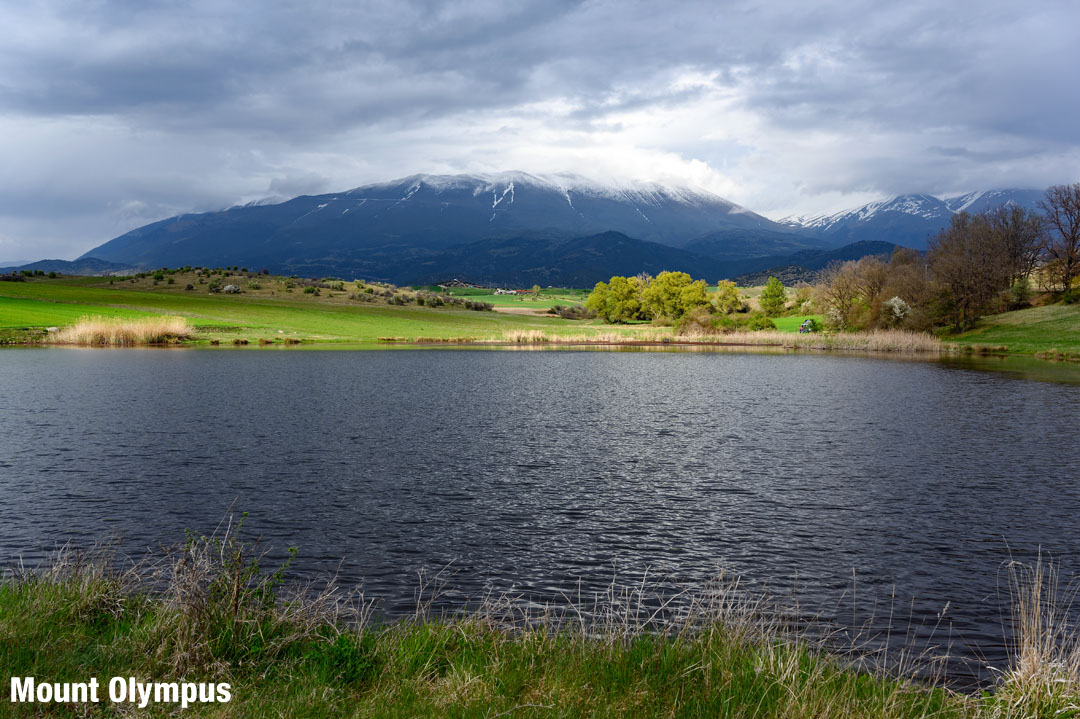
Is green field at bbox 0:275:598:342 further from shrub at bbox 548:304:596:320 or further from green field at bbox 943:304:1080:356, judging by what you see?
green field at bbox 943:304:1080:356

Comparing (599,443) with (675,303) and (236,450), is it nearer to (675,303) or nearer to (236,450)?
(236,450)

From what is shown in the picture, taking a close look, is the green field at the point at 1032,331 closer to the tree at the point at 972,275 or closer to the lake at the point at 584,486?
the tree at the point at 972,275

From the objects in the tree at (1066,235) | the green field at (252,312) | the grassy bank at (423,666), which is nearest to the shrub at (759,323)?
the green field at (252,312)

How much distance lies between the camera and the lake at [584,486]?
15344 millimetres

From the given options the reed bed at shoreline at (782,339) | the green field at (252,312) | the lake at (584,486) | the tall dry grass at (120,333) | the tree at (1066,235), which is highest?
the tree at (1066,235)

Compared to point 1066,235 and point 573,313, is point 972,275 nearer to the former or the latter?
point 1066,235

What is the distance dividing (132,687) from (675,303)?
14293cm

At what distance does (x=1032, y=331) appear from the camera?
9375 cm

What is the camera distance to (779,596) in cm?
1416

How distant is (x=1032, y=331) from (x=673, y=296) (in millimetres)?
66852

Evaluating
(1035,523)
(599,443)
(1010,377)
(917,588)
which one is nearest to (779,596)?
(917,588)

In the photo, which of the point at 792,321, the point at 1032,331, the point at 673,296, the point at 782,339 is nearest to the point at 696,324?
the point at 782,339

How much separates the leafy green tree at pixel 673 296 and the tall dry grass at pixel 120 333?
297ft

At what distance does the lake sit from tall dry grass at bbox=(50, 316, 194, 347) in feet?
160
